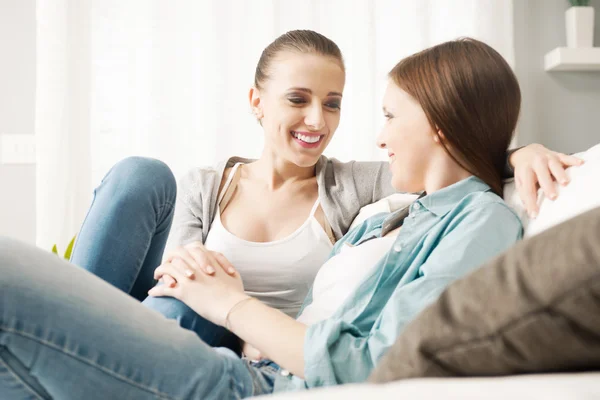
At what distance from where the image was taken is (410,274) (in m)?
0.96

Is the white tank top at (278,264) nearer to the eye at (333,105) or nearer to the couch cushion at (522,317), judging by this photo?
the eye at (333,105)

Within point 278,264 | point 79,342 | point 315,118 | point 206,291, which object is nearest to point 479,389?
point 79,342

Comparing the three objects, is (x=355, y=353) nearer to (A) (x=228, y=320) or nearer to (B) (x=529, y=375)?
(A) (x=228, y=320)

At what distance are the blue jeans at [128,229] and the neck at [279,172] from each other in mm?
374

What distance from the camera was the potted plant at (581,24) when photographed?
264 centimetres

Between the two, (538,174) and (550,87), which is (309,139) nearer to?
(538,174)

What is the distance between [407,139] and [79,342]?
665 millimetres

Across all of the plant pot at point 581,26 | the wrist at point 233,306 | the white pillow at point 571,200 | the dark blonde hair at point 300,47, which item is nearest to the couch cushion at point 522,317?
the white pillow at point 571,200

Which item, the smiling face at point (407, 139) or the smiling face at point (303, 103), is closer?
the smiling face at point (407, 139)

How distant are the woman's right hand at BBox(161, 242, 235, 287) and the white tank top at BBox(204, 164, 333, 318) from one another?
25cm

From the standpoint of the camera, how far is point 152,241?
1.42 meters

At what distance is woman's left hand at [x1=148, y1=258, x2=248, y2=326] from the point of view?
1.06 metres

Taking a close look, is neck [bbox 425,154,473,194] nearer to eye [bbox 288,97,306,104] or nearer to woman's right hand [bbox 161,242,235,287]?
woman's right hand [bbox 161,242,235,287]

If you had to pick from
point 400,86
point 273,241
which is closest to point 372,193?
point 273,241
